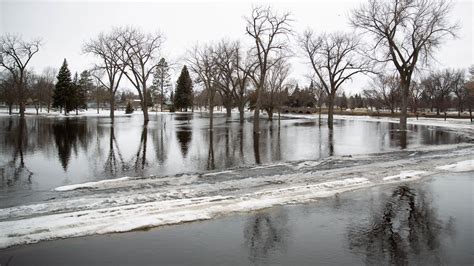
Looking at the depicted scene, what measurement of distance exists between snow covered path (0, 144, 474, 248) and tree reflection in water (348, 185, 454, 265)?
1778 mm

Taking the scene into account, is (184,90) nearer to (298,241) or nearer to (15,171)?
(15,171)

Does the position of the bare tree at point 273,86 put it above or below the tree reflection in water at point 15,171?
above

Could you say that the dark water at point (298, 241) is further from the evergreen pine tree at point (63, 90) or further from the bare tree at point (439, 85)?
the bare tree at point (439, 85)

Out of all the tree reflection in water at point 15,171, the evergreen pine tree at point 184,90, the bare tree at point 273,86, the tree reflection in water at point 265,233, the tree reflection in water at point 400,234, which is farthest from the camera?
the evergreen pine tree at point 184,90

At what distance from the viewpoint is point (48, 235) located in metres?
5.91

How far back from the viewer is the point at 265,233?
6098 mm

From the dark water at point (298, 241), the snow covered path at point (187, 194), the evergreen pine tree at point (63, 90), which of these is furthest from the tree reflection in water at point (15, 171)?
the evergreen pine tree at point (63, 90)

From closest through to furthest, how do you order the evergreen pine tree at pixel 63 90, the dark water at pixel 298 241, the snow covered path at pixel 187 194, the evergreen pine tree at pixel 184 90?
the dark water at pixel 298 241, the snow covered path at pixel 187 194, the evergreen pine tree at pixel 63 90, the evergreen pine tree at pixel 184 90

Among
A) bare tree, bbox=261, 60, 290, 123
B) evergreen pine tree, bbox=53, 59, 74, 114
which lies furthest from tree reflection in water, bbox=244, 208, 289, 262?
evergreen pine tree, bbox=53, 59, 74, 114

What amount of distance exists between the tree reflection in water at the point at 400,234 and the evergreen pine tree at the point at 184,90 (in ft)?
263

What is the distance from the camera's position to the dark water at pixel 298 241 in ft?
16.7

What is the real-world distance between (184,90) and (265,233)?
83681mm

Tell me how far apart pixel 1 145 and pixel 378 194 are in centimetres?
1869

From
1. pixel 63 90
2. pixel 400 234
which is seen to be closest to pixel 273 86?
pixel 63 90
